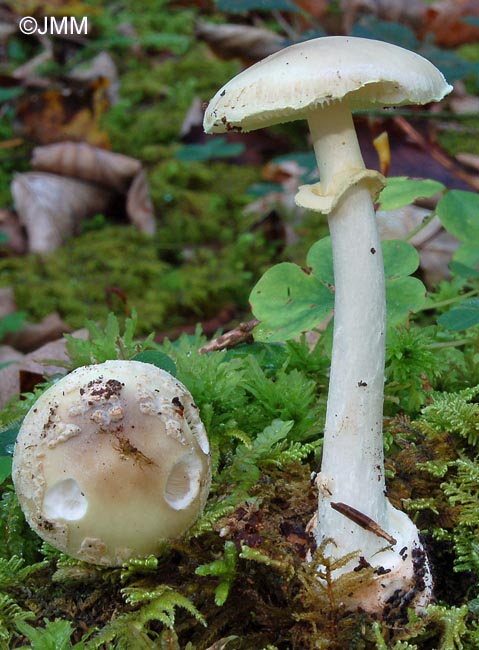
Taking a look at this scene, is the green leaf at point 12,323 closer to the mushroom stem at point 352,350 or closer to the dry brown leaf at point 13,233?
the dry brown leaf at point 13,233

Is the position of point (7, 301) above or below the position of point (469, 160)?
below

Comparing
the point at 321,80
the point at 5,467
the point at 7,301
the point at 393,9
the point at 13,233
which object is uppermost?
the point at 393,9

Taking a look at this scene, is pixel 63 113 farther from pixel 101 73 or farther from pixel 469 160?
pixel 469 160

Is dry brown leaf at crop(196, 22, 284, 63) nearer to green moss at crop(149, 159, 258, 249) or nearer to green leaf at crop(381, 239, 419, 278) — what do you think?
green moss at crop(149, 159, 258, 249)

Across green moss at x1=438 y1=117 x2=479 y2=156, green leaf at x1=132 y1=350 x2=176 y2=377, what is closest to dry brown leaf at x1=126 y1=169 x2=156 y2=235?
green moss at x1=438 y1=117 x2=479 y2=156

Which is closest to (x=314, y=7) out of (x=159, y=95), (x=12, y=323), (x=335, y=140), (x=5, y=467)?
(x=159, y=95)

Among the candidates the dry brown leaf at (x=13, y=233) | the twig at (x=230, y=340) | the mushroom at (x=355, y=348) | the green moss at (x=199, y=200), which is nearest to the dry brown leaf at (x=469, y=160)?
the green moss at (x=199, y=200)

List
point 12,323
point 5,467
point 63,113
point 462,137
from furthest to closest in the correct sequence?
point 63,113, point 462,137, point 12,323, point 5,467

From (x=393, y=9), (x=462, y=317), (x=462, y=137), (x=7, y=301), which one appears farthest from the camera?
(x=393, y=9)
